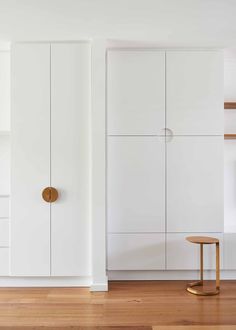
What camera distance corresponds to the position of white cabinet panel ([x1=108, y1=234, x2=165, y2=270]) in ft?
13.4

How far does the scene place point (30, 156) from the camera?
3939mm

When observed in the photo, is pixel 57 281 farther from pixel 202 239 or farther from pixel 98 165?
pixel 202 239

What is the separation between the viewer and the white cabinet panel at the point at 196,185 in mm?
4102

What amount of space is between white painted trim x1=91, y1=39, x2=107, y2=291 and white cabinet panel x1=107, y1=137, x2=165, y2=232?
26 cm

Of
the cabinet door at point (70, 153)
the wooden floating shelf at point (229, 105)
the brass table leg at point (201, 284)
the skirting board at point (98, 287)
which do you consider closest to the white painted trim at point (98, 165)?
the skirting board at point (98, 287)

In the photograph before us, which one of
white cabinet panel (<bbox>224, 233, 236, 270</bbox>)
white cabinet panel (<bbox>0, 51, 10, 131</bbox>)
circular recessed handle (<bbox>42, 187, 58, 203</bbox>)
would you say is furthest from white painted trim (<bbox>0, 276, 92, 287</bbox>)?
white cabinet panel (<bbox>0, 51, 10, 131</bbox>)

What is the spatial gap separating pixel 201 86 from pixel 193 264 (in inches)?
72.0

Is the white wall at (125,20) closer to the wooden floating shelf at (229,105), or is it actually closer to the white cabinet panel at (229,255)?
the wooden floating shelf at (229,105)

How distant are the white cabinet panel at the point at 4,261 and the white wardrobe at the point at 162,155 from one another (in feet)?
3.29

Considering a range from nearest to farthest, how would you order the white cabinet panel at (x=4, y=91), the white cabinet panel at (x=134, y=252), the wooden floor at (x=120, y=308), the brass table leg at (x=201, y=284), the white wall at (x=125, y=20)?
the wooden floor at (x=120, y=308) → the white wall at (x=125, y=20) → the brass table leg at (x=201, y=284) → the white cabinet panel at (x=134, y=252) → the white cabinet panel at (x=4, y=91)

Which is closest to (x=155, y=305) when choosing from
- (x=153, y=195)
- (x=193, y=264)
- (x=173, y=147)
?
(x=193, y=264)

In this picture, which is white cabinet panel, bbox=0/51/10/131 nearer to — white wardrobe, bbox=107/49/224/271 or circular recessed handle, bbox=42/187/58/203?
circular recessed handle, bbox=42/187/58/203

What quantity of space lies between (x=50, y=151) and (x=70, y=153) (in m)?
0.20

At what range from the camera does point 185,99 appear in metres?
4.12
